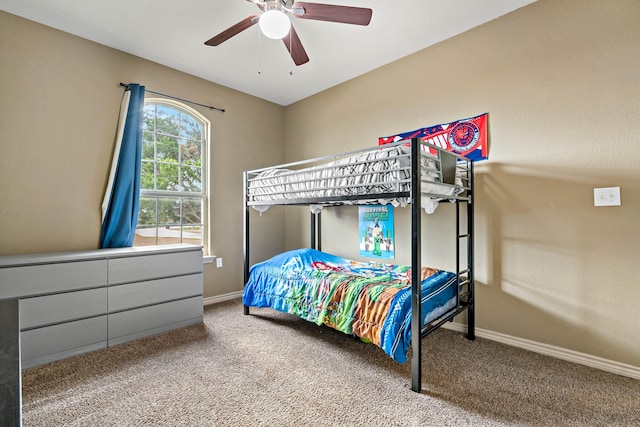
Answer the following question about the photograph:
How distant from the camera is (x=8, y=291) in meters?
1.99

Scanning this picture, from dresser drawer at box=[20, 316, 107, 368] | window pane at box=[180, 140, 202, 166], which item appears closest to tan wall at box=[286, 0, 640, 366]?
window pane at box=[180, 140, 202, 166]

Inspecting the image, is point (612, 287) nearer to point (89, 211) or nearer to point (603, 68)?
point (603, 68)

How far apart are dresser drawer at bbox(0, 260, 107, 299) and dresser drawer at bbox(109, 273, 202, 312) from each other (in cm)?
17

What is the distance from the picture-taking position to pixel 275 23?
1727 mm

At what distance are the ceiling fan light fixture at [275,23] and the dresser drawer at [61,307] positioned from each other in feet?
7.55

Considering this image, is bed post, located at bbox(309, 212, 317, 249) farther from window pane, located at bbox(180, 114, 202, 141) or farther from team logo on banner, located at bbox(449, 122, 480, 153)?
team logo on banner, located at bbox(449, 122, 480, 153)

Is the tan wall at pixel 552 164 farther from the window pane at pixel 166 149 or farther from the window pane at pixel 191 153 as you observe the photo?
the window pane at pixel 166 149

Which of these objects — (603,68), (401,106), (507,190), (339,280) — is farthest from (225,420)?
(603,68)

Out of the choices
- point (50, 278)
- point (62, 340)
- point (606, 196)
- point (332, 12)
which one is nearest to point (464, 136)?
point (606, 196)

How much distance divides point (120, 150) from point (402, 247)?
9.66 feet

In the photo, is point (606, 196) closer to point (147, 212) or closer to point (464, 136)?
point (464, 136)

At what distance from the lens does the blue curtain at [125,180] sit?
→ 9.11 feet

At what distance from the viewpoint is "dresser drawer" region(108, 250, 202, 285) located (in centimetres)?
244

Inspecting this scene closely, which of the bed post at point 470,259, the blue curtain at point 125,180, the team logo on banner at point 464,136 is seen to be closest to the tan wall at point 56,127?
the blue curtain at point 125,180
